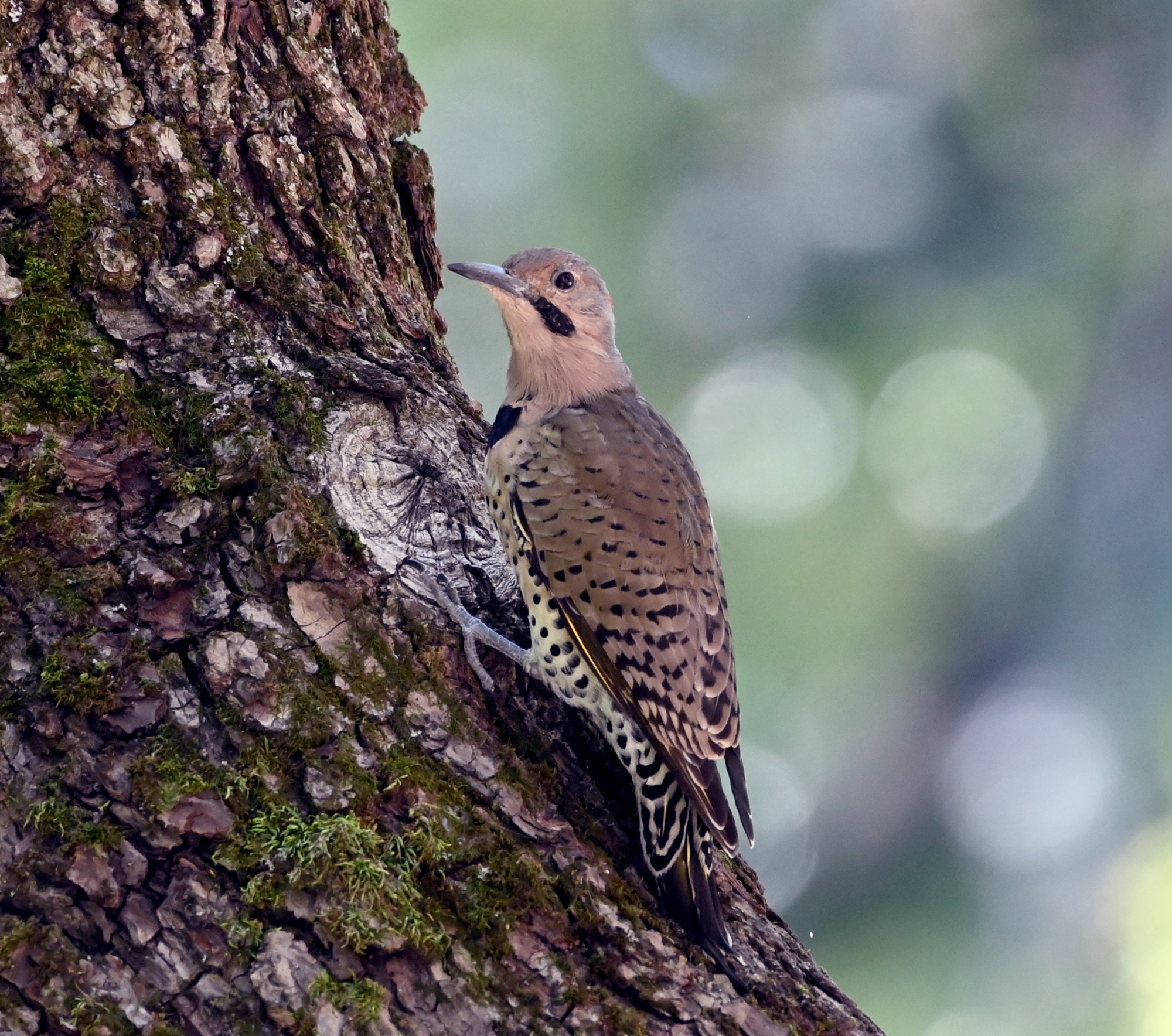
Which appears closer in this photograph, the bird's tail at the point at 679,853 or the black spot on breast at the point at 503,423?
the bird's tail at the point at 679,853

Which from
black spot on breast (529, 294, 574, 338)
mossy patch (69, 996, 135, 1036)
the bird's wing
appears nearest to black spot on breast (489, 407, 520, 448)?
the bird's wing

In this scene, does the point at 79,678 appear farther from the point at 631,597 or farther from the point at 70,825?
the point at 631,597

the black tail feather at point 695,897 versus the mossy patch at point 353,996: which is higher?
the black tail feather at point 695,897

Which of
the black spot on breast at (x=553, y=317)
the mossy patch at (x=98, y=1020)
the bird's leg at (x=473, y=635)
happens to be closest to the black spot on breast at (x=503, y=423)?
the black spot on breast at (x=553, y=317)

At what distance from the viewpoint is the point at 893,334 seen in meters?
6.40

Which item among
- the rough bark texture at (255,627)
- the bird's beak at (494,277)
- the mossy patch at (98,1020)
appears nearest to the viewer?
the mossy patch at (98,1020)

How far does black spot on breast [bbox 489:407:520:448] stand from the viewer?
3328 millimetres

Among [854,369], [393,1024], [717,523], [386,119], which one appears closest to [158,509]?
[393,1024]

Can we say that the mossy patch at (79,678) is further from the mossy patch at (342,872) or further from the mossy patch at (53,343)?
the mossy patch at (53,343)

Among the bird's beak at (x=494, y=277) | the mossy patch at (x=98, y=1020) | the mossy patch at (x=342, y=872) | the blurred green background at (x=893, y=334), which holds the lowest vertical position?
the mossy patch at (x=98, y=1020)

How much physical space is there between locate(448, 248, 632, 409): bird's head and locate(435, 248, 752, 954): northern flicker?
18 mm

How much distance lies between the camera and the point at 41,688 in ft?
6.95

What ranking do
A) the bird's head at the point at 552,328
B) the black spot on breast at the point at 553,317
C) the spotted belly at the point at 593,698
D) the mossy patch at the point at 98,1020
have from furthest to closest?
1. the black spot on breast at the point at 553,317
2. the bird's head at the point at 552,328
3. the spotted belly at the point at 593,698
4. the mossy patch at the point at 98,1020

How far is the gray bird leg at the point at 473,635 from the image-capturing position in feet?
8.50
